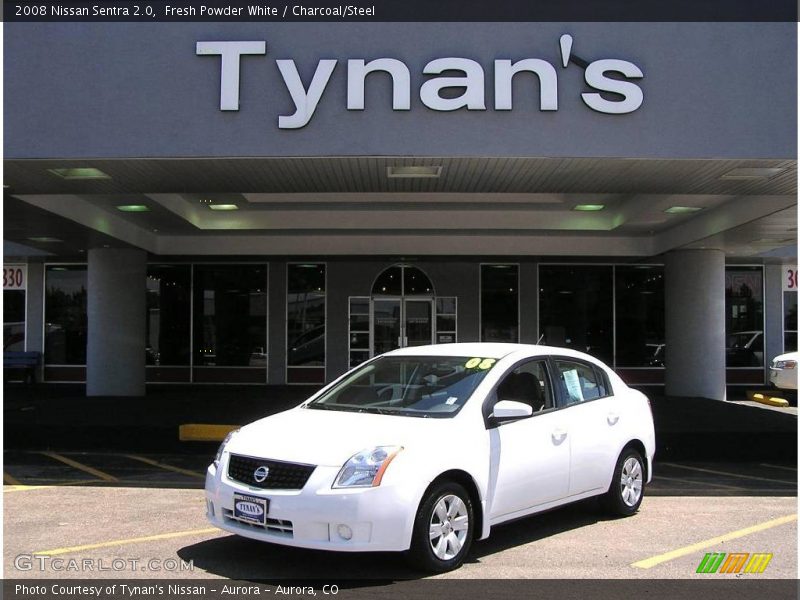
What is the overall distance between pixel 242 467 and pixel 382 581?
1329 millimetres

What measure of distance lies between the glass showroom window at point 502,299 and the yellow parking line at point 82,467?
1280 cm

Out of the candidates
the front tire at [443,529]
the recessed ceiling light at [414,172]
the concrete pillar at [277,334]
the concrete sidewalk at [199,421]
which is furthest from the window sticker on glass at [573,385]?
the concrete pillar at [277,334]

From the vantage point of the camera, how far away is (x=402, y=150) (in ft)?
32.4

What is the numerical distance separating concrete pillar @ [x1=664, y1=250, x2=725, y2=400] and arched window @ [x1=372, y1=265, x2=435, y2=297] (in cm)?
658

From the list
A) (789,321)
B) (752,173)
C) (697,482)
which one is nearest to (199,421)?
(697,482)

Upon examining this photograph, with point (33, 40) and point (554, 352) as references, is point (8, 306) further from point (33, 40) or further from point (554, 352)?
point (554, 352)

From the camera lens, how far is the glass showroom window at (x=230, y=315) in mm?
22062

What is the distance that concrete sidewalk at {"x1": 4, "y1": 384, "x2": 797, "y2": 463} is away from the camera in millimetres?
11789

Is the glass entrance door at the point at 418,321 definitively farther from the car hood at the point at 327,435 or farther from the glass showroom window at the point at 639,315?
the car hood at the point at 327,435

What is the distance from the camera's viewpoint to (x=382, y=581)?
5.64m

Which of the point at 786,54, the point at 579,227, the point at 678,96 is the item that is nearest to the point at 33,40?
the point at 678,96

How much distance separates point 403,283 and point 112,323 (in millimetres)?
7697
